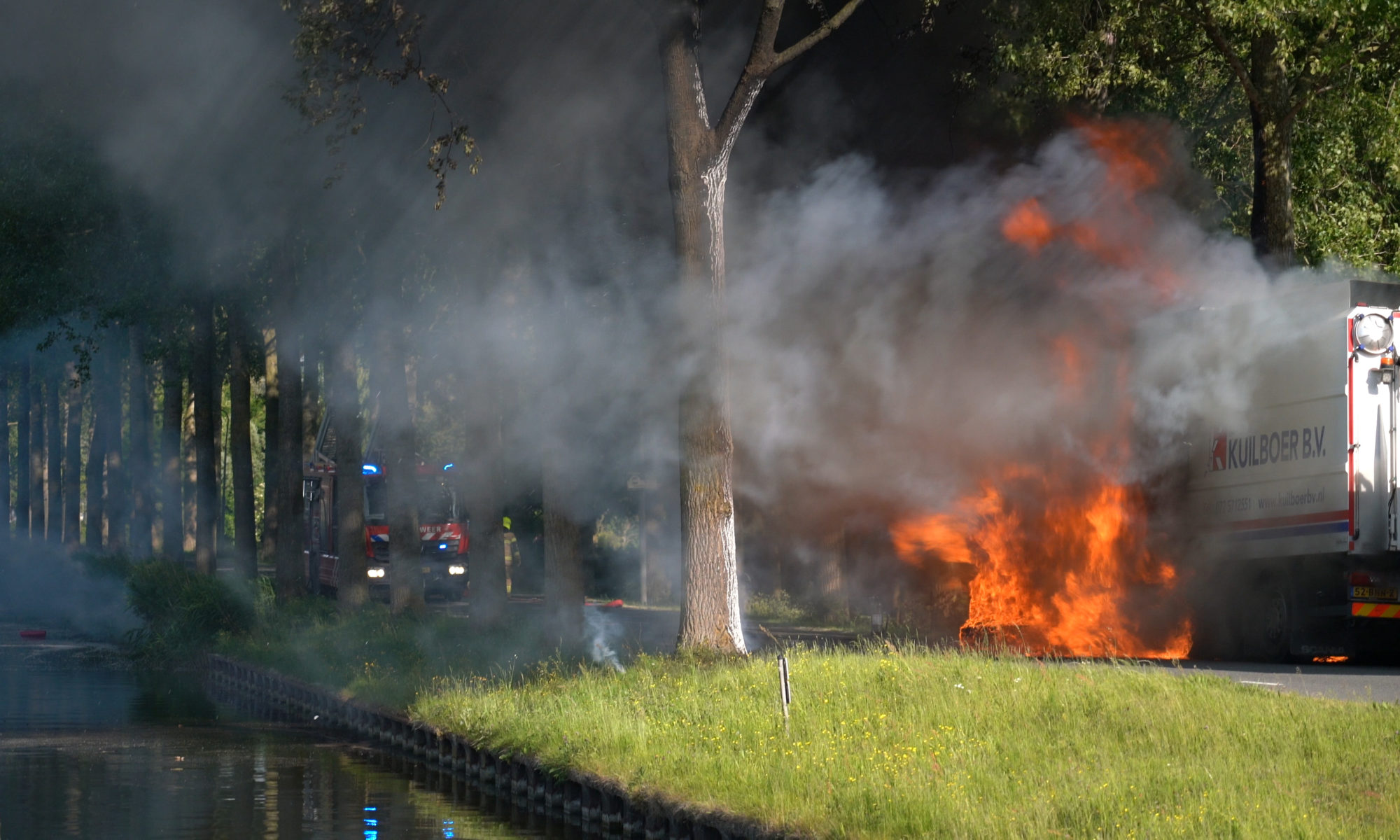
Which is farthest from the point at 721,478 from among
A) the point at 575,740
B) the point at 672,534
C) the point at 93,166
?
the point at 672,534

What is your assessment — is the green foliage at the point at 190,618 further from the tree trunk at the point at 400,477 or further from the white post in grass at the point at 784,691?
the white post in grass at the point at 784,691

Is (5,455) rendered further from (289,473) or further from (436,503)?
(289,473)

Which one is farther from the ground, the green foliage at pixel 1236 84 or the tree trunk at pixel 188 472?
the green foliage at pixel 1236 84

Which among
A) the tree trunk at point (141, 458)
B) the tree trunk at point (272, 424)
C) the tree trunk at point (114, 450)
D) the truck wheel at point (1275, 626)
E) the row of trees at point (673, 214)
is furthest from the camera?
the tree trunk at point (114, 450)

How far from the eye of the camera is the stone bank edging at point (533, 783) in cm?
982

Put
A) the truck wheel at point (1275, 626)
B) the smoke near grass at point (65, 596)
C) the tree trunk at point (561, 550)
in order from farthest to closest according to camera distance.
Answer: the smoke near grass at point (65, 596)
the tree trunk at point (561, 550)
the truck wheel at point (1275, 626)

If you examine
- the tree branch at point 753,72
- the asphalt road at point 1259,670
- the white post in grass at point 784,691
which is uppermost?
the tree branch at point 753,72

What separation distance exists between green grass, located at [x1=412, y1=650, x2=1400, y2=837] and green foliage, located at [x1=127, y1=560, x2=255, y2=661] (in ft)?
46.8

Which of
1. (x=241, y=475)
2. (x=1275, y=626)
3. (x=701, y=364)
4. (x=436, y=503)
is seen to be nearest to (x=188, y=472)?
(x=436, y=503)

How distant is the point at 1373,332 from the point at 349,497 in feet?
51.6

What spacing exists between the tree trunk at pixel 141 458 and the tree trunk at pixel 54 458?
27.1 feet

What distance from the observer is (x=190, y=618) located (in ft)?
90.8

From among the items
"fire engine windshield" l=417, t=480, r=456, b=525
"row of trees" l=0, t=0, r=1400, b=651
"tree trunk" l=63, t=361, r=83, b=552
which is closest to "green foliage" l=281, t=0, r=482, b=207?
"row of trees" l=0, t=0, r=1400, b=651

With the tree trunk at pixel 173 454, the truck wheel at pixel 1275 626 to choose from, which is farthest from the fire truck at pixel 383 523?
the truck wheel at pixel 1275 626
